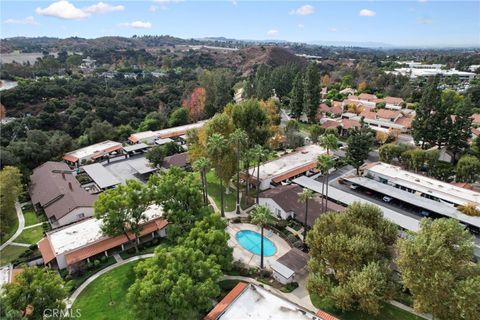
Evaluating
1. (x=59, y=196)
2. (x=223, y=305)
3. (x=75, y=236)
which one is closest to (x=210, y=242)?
(x=223, y=305)

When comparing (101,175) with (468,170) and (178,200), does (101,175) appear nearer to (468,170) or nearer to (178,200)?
(178,200)

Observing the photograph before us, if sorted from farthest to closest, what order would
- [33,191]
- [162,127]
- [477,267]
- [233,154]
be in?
[162,127], [33,191], [233,154], [477,267]

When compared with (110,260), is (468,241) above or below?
above

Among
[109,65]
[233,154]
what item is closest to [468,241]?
[233,154]

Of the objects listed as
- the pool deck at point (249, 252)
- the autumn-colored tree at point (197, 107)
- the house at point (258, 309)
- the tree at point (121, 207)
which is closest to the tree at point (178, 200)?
the tree at point (121, 207)

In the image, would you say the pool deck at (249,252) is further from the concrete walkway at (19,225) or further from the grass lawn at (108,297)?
the concrete walkway at (19,225)

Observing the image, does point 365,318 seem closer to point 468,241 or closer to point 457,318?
point 457,318
